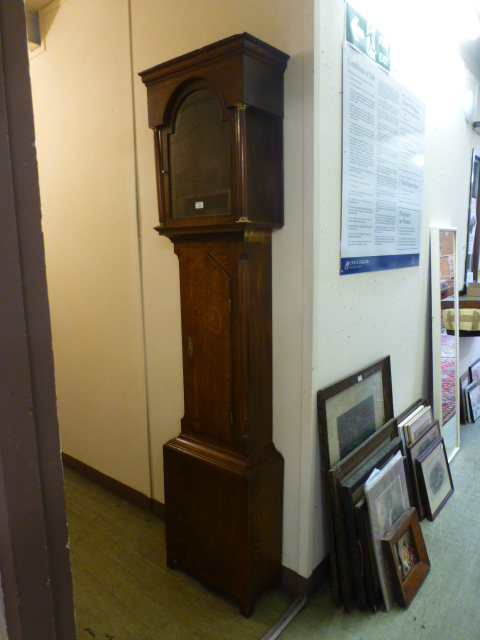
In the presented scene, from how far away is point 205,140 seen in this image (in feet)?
5.07

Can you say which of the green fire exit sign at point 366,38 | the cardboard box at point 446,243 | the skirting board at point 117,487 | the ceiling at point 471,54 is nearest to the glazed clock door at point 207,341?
the skirting board at point 117,487

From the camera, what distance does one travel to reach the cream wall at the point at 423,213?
1569 millimetres

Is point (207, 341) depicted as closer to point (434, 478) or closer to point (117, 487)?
point (117, 487)

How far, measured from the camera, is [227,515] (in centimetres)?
165

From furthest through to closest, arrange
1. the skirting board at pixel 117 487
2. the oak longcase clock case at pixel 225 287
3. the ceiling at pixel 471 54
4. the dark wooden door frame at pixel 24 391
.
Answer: the ceiling at pixel 471 54
the skirting board at pixel 117 487
the oak longcase clock case at pixel 225 287
the dark wooden door frame at pixel 24 391

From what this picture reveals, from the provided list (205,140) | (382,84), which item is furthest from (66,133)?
(382,84)

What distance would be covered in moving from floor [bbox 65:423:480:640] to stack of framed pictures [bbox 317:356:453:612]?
3.2 inches

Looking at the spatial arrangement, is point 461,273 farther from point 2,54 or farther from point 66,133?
point 2,54

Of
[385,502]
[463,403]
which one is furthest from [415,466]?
[463,403]

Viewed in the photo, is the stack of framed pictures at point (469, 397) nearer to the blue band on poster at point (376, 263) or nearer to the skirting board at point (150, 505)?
the blue band on poster at point (376, 263)

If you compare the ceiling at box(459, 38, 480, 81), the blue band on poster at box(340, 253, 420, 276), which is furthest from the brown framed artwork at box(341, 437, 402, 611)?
the ceiling at box(459, 38, 480, 81)

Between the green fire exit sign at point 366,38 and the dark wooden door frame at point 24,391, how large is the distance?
1.46m

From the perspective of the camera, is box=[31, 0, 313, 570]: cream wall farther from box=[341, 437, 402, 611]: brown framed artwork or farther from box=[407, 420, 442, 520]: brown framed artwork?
box=[407, 420, 442, 520]: brown framed artwork

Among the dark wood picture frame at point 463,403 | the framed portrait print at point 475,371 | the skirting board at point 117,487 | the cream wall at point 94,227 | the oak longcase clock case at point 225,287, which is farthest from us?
the framed portrait print at point 475,371
